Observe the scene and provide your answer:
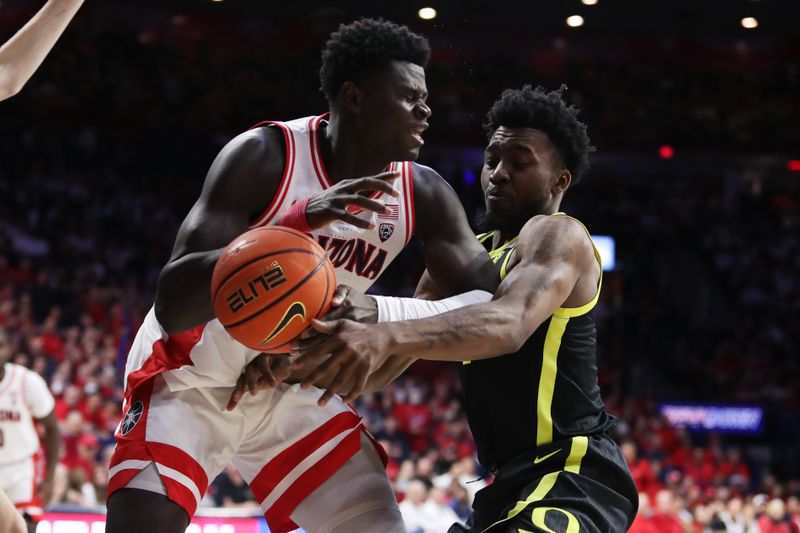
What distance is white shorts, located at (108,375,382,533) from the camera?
3.11 metres

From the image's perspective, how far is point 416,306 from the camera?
9.34 feet

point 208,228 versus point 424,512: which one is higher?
point 208,228

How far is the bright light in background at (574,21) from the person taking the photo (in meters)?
18.1

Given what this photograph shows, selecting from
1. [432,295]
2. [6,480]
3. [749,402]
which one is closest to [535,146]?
[432,295]

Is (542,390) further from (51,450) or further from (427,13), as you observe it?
(427,13)

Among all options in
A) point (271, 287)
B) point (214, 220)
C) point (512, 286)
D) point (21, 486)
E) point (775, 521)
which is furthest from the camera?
point (775, 521)

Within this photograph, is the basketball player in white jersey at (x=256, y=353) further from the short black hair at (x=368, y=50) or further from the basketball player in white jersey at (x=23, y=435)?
the basketball player in white jersey at (x=23, y=435)

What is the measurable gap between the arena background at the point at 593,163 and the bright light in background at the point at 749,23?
84 mm

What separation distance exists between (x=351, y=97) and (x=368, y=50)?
6.2 inches

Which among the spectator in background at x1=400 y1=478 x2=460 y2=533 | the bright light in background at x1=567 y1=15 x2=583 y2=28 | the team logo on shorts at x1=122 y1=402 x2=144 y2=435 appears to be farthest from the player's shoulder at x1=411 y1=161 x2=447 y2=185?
the bright light in background at x1=567 y1=15 x2=583 y2=28

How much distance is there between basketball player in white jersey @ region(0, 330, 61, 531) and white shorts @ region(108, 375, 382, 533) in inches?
122

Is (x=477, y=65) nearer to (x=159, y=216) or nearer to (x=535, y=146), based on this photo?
(x=159, y=216)

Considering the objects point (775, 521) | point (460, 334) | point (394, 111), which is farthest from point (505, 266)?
point (775, 521)

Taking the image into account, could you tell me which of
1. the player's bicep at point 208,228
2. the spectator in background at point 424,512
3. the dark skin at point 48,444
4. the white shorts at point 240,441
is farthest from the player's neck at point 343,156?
the spectator in background at point 424,512
